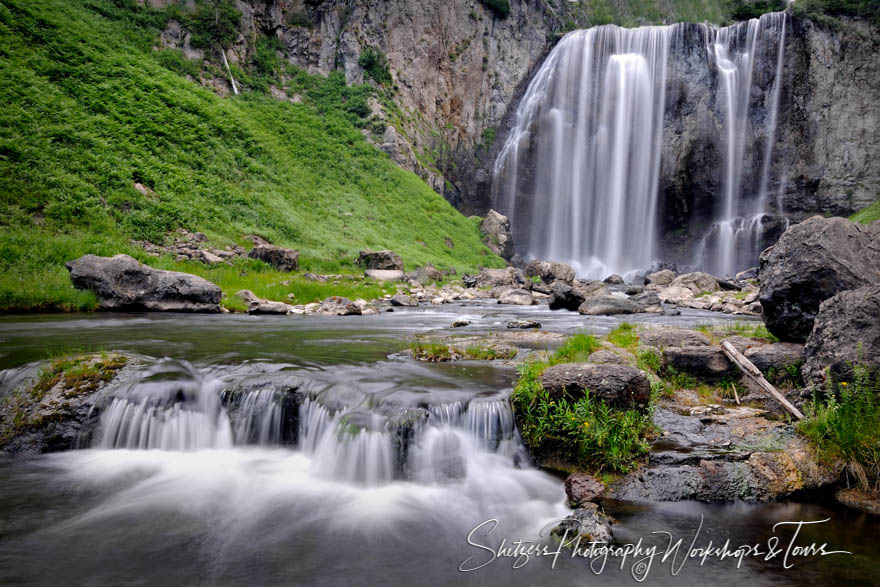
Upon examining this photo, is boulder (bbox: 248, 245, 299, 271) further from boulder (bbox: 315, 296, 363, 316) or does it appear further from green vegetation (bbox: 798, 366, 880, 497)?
green vegetation (bbox: 798, 366, 880, 497)

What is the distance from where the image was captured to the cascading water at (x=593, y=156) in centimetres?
4619

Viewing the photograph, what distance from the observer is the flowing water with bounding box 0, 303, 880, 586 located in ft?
11.6

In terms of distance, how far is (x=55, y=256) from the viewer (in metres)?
14.9

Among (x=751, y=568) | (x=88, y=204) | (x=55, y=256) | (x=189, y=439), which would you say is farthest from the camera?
(x=88, y=204)

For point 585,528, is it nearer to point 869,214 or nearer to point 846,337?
point 846,337

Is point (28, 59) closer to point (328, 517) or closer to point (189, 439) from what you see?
point (189, 439)

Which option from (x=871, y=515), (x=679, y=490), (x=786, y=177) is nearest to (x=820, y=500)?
(x=871, y=515)

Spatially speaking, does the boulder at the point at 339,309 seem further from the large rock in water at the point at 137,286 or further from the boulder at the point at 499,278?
the boulder at the point at 499,278

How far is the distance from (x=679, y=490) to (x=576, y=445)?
1084 millimetres

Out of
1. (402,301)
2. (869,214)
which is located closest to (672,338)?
(402,301)

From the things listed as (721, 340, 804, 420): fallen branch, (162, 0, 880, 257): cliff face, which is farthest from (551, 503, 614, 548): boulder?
(162, 0, 880, 257): cliff face

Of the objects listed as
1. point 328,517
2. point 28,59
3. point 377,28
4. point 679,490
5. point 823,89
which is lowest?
point 328,517

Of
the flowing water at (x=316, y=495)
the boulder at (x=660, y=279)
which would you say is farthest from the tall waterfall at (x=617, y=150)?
the flowing water at (x=316, y=495)

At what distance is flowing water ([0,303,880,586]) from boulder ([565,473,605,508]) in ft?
0.56
